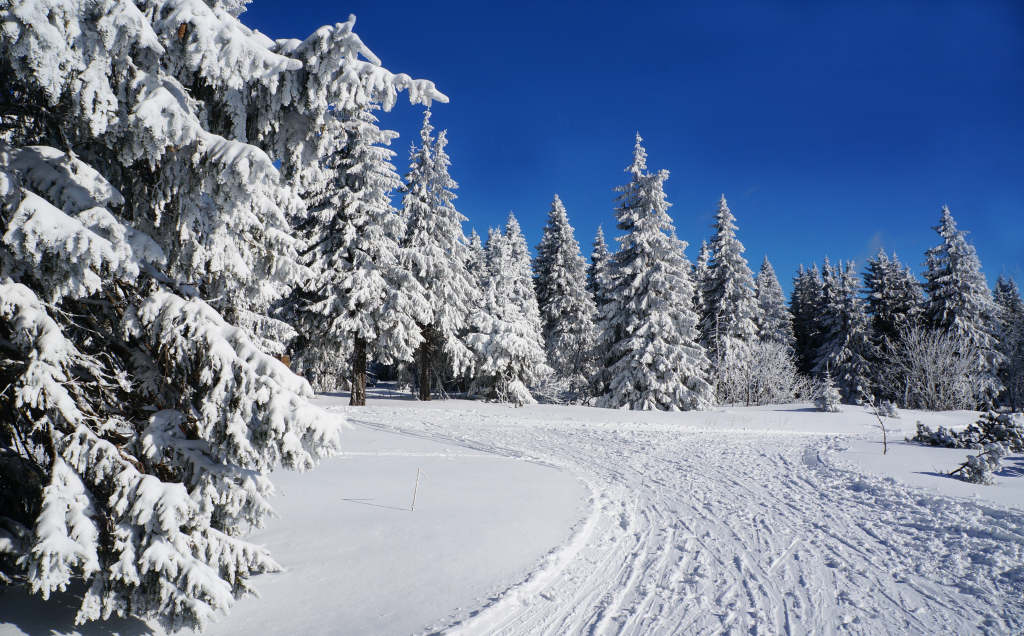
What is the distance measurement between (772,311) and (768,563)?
38865mm

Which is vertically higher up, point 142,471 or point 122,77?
point 122,77

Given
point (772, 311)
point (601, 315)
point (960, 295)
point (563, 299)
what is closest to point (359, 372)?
point (601, 315)

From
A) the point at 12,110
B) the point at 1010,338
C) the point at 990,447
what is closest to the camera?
the point at 12,110

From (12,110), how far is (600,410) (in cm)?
1877

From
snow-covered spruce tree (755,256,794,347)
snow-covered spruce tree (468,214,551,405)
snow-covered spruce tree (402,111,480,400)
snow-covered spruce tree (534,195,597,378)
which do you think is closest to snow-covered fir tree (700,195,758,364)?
snow-covered spruce tree (755,256,794,347)

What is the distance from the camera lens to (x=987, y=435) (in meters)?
11.8

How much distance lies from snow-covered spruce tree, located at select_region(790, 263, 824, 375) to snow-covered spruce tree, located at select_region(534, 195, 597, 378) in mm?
21406

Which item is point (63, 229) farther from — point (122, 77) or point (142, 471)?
point (142, 471)

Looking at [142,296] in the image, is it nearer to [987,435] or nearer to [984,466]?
[984,466]

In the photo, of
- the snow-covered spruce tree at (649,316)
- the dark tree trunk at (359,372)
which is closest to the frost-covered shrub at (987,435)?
the snow-covered spruce tree at (649,316)

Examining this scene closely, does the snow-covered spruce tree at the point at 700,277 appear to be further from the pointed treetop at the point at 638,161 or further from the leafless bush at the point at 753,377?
the pointed treetop at the point at 638,161

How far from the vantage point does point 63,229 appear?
10.1 ft

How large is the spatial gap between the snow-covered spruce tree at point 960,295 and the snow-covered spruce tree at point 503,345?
24.5m

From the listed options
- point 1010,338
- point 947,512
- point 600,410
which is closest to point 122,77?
point 947,512
